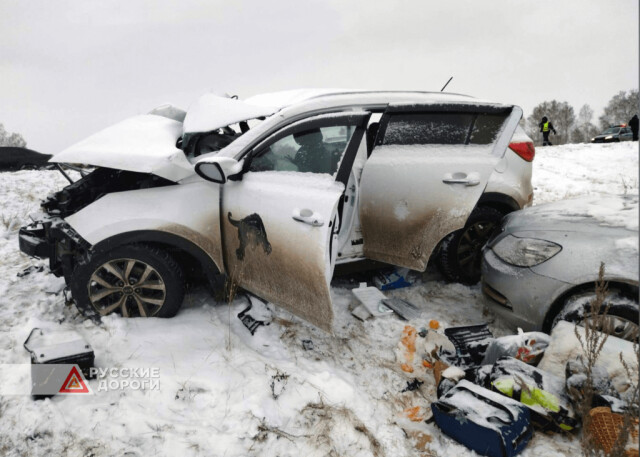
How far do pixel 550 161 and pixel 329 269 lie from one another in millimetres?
12060

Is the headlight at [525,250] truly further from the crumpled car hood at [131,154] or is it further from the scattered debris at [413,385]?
the crumpled car hood at [131,154]

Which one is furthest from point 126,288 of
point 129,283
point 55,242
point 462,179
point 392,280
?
point 462,179

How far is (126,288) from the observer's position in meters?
3.14

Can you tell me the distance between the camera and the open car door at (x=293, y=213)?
2.71 metres

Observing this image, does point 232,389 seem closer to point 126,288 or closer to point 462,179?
point 126,288

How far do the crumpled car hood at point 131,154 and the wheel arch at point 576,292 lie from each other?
9.45ft

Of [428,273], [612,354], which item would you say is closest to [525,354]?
[612,354]

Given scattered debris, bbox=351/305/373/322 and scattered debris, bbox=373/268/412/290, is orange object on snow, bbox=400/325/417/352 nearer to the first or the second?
scattered debris, bbox=351/305/373/322

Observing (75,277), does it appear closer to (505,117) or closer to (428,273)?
(428,273)

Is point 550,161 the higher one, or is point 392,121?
point 392,121

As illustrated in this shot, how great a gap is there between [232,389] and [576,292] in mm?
2445

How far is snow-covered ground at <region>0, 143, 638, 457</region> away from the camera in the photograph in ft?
7.13

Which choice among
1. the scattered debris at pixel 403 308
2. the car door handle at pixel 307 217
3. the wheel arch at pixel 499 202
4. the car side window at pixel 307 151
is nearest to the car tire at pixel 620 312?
the scattered debris at pixel 403 308

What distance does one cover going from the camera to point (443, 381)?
2613 millimetres
